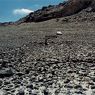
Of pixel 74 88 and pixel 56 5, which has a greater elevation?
pixel 56 5

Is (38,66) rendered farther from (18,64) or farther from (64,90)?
(64,90)

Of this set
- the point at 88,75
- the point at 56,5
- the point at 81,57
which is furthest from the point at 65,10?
the point at 88,75

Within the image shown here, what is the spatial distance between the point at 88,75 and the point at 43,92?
1.88 m

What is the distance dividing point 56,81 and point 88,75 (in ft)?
3.20

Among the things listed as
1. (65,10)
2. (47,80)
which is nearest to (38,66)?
(47,80)

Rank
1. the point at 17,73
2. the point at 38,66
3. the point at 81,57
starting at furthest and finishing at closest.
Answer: the point at 81,57
the point at 38,66
the point at 17,73

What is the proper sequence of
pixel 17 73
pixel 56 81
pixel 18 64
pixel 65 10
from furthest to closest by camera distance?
pixel 65 10
pixel 18 64
pixel 17 73
pixel 56 81

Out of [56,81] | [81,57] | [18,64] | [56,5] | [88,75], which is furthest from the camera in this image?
[56,5]

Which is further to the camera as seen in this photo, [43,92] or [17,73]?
[17,73]

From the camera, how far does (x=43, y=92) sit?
6.79 metres

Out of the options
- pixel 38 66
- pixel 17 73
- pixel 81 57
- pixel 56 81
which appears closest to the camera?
pixel 56 81

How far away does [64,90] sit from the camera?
6.86 metres

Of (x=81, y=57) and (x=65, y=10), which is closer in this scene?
(x=81, y=57)

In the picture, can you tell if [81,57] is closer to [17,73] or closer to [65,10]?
[17,73]
